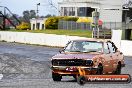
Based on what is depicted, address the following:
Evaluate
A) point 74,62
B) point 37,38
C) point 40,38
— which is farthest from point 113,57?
point 37,38

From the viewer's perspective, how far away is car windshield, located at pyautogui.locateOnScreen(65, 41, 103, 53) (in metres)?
19.2

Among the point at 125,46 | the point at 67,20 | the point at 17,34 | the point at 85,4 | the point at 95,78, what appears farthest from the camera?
the point at 85,4

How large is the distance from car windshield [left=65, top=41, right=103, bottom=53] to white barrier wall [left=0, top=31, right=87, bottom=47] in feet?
114

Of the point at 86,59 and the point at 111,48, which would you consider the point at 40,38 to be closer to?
the point at 111,48

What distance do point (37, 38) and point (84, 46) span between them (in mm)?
43900

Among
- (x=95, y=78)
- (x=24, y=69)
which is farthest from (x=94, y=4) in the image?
(x=95, y=78)

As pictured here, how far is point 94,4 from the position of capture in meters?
106

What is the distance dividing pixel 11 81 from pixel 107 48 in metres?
3.80

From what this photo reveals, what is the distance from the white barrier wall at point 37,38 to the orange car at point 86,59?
34.7 m

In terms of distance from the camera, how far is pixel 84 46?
19.5 metres

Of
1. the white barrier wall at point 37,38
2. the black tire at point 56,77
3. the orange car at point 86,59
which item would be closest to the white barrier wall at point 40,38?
the white barrier wall at point 37,38

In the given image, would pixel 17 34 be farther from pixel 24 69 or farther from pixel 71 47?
pixel 71 47

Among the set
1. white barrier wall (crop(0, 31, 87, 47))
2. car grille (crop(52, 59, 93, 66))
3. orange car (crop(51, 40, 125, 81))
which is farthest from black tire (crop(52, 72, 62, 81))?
white barrier wall (crop(0, 31, 87, 47))

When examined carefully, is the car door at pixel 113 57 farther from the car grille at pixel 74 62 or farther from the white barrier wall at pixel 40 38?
the white barrier wall at pixel 40 38
